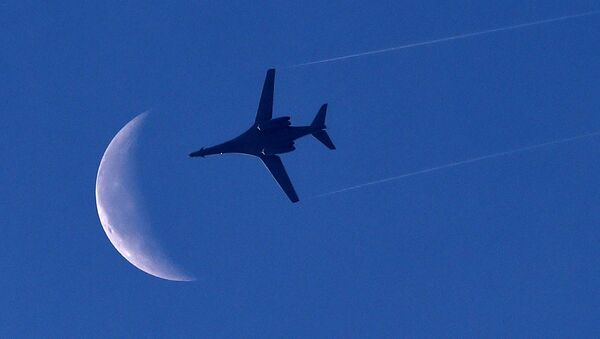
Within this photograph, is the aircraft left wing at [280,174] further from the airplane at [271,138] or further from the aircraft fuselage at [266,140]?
the aircraft fuselage at [266,140]

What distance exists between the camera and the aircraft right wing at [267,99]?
283 feet

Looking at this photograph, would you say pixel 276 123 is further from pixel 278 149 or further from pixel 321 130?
pixel 321 130

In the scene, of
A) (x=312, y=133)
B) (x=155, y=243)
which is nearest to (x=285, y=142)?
(x=312, y=133)

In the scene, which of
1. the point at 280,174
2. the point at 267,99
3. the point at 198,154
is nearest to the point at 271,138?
the point at 267,99

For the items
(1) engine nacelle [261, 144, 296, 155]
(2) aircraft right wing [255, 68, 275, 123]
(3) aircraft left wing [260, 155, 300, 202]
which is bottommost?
(3) aircraft left wing [260, 155, 300, 202]

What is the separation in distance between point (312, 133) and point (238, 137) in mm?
9312

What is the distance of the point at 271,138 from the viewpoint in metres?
85.3

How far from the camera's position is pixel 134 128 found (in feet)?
292

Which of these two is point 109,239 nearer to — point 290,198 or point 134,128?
point 134,128

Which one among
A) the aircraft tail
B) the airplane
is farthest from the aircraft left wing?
the aircraft tail

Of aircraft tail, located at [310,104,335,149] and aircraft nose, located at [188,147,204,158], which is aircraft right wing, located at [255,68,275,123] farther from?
aircraft nose, located at [188,147,204,158]

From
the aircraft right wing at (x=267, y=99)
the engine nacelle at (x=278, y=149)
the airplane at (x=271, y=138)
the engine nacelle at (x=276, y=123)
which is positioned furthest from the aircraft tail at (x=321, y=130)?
the aircraft right wing at (x=267, y=99)

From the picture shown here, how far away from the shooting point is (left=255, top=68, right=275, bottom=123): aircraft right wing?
3401 inches

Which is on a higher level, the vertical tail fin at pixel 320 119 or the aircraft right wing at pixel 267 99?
the aircraft right wing at pixel 267 99
